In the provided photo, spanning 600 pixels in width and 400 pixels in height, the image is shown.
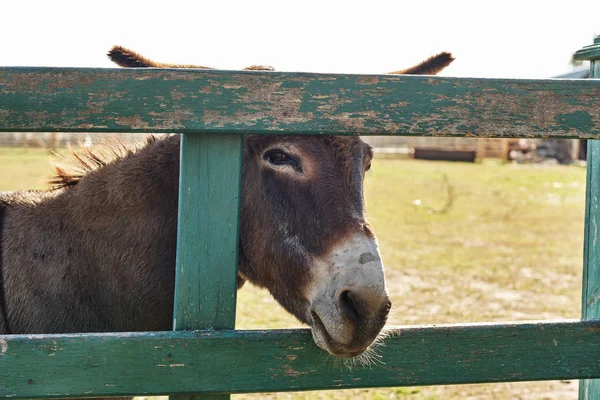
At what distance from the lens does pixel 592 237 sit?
253 centimetres

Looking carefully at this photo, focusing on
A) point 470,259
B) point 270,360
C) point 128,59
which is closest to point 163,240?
point 128,59

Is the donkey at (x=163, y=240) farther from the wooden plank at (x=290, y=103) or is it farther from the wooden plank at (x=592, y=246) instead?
the wooden plank at (x=592, y=246)

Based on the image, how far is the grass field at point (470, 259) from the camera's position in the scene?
21.8ft

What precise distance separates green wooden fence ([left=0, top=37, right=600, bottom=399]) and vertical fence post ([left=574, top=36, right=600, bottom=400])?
32cm

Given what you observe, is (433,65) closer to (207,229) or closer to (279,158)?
(279,158)

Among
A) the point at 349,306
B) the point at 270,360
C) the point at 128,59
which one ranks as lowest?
the point at 270,360

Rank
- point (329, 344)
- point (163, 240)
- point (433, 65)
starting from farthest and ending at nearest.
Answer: point (433, 65)
point (163, 240)
point (329, 344)

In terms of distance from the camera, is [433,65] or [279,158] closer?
[279,158]

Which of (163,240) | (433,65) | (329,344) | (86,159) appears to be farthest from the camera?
(86,159)

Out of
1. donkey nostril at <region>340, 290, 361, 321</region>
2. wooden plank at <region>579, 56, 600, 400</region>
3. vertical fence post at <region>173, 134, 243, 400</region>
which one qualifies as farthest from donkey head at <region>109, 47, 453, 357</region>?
wooden plank at <region>579, 56, 600, 400</region>

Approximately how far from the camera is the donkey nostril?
2113mm

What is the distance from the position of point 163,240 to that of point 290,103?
112 cm

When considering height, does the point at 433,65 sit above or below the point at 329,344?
above

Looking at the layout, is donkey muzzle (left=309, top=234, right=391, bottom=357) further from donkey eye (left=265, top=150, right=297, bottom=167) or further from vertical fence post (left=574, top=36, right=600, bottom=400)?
vertical fence post (left=574, top=36, right=600, bottom=400)
